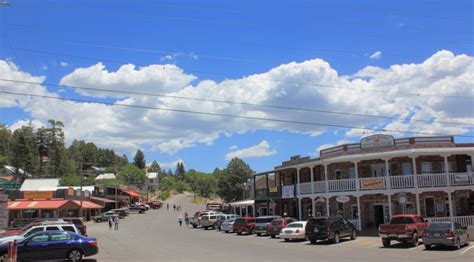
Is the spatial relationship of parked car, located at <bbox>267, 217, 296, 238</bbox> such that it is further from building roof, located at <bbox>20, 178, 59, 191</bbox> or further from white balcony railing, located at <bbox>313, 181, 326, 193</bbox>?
building roof, located at <bbox>20, 178, 59, 191</bbox>

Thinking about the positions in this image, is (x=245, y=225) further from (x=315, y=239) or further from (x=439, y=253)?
(x=439, y=253)

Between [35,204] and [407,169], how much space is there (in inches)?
2017

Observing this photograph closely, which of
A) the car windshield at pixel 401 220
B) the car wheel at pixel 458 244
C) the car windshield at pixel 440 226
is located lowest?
the car wheel at pixel 458 244

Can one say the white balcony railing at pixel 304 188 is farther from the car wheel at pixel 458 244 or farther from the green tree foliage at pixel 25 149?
the green tree foliage at pixel 25 149

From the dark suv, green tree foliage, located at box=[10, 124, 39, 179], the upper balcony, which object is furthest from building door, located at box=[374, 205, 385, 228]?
green tree foliage, located at box=[10, 124, 39, 179]

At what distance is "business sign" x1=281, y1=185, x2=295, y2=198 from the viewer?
45.6 m

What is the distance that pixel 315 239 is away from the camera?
30547 millimetres

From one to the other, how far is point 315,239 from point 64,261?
15.0 m

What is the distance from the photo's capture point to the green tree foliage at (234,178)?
101438mm

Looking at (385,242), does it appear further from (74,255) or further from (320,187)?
(74,255)

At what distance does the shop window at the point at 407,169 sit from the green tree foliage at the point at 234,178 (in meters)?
61.9

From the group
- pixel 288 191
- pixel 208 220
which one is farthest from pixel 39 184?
pixel 288 191

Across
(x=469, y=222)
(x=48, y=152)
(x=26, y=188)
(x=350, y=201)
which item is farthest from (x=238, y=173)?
(x=469, y=222)

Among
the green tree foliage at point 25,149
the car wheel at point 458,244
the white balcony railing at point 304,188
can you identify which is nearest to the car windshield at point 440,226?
the car wheel at point 458,244
